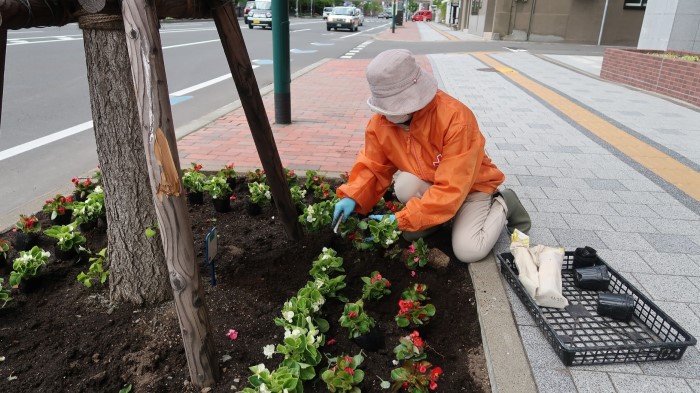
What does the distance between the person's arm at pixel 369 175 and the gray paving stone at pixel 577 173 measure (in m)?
2.39

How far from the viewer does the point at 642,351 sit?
2.11 meters

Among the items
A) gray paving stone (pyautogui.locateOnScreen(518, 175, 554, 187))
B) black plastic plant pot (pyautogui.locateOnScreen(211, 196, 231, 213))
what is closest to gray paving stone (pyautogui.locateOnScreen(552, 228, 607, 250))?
gray paving stone (pyautogui.locateOnScreen(518, 175, 554, 187))

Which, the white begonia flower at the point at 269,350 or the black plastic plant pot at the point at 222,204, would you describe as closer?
the white begonia flower at the point at 269,350

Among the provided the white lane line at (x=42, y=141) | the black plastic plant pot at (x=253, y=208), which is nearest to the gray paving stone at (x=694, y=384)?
the black plastic plant pot at (x=253, y=208)

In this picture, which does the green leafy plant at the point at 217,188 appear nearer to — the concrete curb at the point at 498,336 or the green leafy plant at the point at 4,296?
the green leafy plant at the point at 4,296

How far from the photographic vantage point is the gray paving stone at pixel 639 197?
4.02 metres

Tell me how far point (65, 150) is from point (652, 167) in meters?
6.24

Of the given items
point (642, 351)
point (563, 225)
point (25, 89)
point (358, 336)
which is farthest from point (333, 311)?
point (25, 89)

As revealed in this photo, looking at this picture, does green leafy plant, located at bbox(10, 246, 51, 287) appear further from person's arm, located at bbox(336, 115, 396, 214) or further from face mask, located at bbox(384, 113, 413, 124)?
face mask, located at bbox(384, 113, 413, 124)

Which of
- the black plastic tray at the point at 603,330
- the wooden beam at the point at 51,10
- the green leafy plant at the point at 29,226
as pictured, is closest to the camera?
the wooden beam at the point at 51,10

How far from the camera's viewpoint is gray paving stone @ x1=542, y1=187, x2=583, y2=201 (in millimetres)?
4066

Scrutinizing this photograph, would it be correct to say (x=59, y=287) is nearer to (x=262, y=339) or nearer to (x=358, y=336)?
(x=262, y=339)

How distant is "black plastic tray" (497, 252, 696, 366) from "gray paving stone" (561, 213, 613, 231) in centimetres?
83

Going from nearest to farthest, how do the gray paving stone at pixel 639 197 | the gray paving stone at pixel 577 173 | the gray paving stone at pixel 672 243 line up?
the gray paving stone at pixel 672 243 → the gray paving stone at pixel 639 197 → the gray paving stone at pixel 577 173
